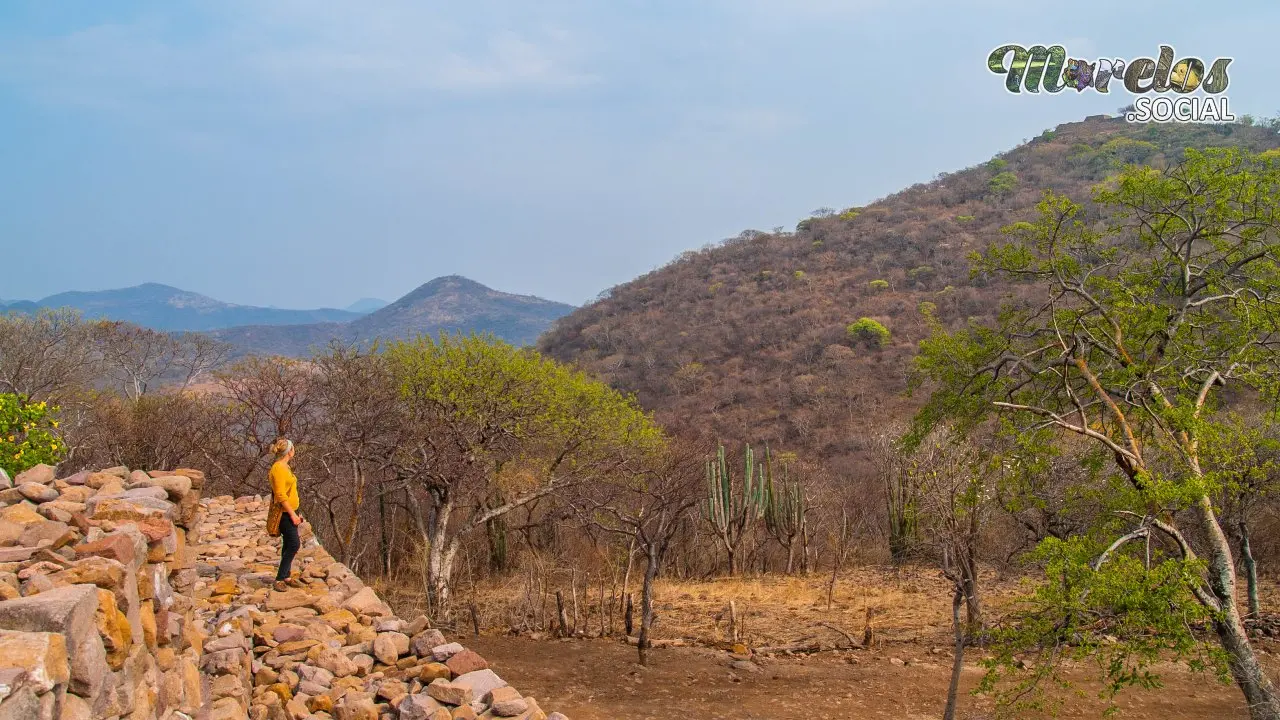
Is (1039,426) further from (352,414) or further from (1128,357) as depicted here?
(352,414)

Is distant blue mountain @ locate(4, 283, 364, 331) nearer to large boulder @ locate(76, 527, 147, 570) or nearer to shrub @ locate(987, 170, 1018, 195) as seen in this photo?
shrub @ locate(987, 170, 1018, 195)

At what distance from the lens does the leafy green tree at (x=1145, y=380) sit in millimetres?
7906

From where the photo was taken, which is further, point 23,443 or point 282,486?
point 23,443

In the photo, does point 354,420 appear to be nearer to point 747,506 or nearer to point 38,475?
point 38,475

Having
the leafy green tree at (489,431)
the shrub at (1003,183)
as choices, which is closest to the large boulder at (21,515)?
the leafy green tree at (489,431)

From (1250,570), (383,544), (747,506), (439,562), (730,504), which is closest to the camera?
(1250,570)

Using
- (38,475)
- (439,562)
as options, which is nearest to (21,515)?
(38,475)

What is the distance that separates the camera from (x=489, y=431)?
666 inches

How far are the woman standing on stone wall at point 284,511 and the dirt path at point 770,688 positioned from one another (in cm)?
475

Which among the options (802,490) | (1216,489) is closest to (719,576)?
Result: (802,490)

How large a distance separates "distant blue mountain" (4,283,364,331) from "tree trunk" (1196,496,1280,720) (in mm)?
150695

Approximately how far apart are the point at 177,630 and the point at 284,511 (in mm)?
3112

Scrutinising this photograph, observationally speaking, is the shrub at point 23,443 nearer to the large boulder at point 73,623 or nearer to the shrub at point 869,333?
the large boulder at point 73,623

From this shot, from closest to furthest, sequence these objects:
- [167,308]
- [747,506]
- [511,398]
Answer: [511,398], [747,506], [167,308]
